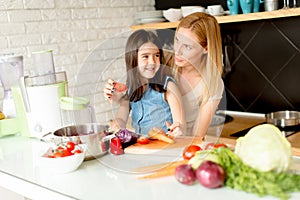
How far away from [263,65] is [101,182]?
180 centimetres

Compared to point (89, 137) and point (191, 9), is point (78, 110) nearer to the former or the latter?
point (89, 137)

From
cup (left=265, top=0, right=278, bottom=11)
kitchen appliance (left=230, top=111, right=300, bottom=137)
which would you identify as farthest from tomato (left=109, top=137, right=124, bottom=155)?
cup (left=265, top=0, right=278, bottom=11)

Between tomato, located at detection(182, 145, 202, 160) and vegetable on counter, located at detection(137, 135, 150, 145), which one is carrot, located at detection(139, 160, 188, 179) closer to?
→ tomato, located at detection(182, 145, 202, 160)

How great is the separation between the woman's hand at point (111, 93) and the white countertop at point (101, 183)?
0.62 ft

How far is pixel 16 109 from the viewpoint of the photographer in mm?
1859

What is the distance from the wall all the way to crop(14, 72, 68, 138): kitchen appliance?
1.67 feet

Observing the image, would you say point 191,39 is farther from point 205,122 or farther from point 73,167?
point 73,167

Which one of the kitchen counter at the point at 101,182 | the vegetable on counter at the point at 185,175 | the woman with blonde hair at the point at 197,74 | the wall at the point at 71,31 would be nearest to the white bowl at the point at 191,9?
the wall at the point at 71,31

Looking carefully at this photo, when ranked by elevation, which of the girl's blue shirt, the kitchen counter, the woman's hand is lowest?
the kitchen counter

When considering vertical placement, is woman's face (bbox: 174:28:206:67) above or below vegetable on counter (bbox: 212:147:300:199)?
above

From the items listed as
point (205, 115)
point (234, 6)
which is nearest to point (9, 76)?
point (205, 115)

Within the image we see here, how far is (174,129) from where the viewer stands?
1236 mm

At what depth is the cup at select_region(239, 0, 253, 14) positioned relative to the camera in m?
2.33

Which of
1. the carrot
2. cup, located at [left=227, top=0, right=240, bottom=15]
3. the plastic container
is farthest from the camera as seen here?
cup, located at [left=227, top=0, right=240, bottom=15]
